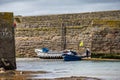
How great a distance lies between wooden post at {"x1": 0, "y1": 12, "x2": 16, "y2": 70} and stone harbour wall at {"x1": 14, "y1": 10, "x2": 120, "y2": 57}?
21641 millimetres

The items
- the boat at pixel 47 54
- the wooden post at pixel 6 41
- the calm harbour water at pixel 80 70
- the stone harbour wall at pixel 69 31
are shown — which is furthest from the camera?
the boat at pixel 47 54

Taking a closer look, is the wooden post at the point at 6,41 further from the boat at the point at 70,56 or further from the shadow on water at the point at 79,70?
the boat at the point at 70,56

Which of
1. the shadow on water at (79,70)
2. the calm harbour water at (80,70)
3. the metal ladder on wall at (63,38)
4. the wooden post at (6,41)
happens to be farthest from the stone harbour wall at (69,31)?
the wooden post at (6,41)

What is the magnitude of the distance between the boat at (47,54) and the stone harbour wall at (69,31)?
154 centimetres

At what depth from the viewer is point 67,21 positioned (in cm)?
6303

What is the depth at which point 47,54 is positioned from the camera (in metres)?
59.6

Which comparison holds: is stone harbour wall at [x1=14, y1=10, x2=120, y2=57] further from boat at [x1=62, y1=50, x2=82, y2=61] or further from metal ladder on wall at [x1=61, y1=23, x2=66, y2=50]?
boat at [x1=62, y1=50, x2=82, y2=61]

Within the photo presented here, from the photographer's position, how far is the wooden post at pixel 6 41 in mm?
36609

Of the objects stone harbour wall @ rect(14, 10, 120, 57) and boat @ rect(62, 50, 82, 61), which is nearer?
boat @ rect(62, 50, 82, 61)

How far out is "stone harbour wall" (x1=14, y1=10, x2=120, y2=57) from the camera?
58.4 metres

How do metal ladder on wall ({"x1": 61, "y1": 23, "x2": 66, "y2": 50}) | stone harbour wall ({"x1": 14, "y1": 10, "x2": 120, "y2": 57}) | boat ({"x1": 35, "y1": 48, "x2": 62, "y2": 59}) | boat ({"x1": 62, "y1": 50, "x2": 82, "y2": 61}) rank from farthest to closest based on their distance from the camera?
1. metal ladder on wall ({"x1": 61, "y1": 23, "x2": 66, "y2": 50})
2. boat ({"x1": 35, "y1": 48, "x2": 62, "y2": 59})
3. stone harbour wall ({"x1": 14, "y1": 10, "x2": 120, "y2": 57})
4. boat ({"x1": 62, "y1": 50, "x2": 82, "y2": 61})

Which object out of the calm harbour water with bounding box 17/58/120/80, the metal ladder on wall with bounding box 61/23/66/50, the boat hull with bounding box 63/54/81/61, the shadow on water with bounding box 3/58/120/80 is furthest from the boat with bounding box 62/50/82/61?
the shadow on water with bounding box 3/58/120/80

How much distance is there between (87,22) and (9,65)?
24918mm

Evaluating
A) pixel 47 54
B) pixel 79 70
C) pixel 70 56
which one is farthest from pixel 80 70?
pixel 47 54
